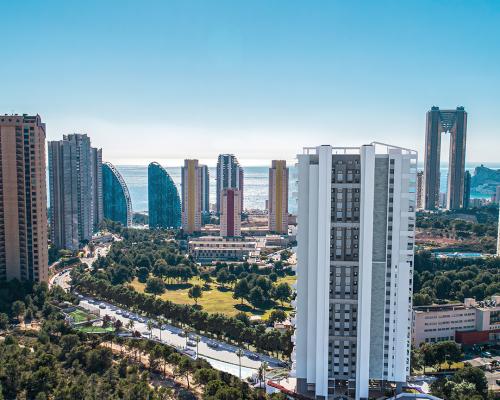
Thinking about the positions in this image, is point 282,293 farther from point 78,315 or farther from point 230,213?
point 230,213

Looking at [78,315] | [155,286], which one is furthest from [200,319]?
[155,286]

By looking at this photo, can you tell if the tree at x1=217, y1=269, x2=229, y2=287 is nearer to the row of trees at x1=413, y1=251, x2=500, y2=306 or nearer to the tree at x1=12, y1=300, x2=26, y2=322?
the row of trees at x1=413, y1=251, x2=500, y2=306

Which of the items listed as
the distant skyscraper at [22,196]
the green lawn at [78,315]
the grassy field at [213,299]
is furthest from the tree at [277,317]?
the distant skyscraper at [22,196]

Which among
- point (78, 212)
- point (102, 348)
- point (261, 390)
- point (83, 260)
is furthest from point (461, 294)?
point (78, 212)

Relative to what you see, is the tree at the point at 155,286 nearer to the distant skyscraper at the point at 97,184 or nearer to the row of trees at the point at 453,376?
the row of trees at the point at 453,376

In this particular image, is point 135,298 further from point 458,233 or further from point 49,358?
point 458,233

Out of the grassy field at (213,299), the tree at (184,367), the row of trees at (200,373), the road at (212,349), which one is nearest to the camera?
the row of trees at (200,373)
